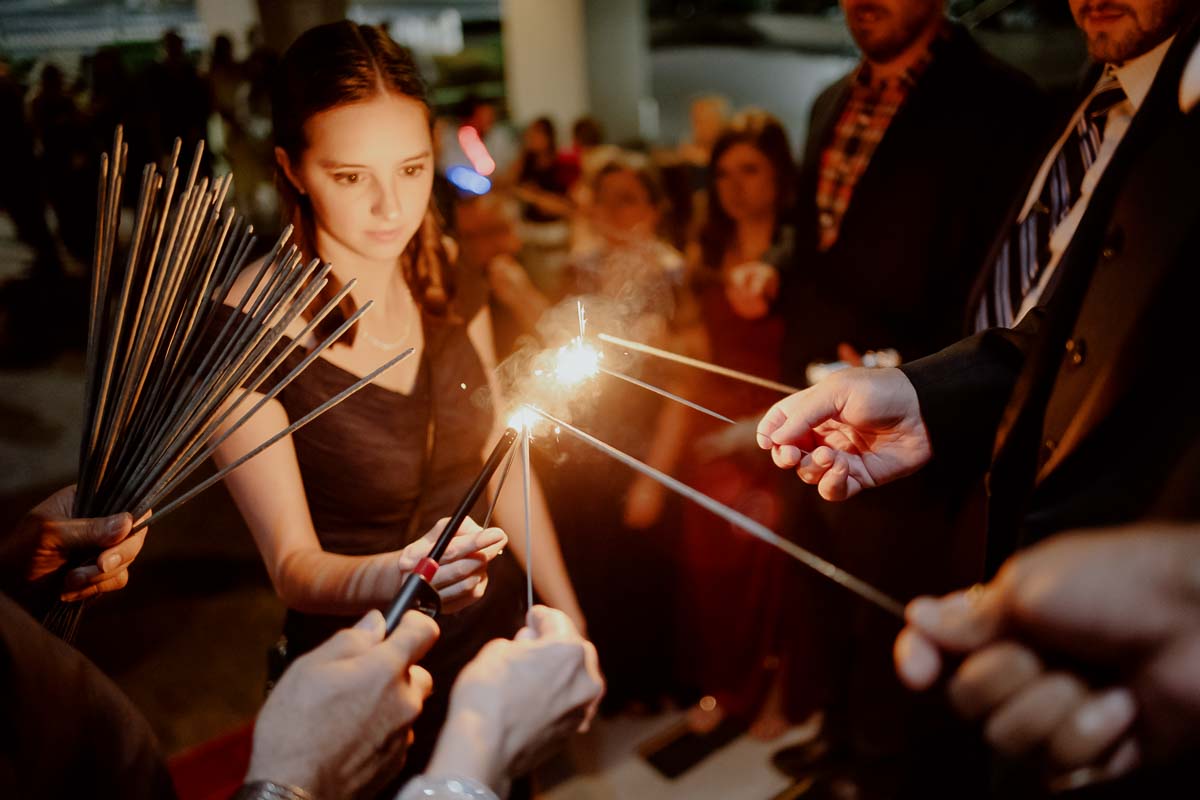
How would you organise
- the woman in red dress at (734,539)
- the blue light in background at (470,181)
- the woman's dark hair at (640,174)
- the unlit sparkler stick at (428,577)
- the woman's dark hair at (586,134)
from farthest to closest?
the woman's dark hair at (586,134) < the woman's dark hair at (640,174) < the blue light in background at (470,181) < the woman in red dress at (734,539) < the unlit sparkler stick at (428,577)

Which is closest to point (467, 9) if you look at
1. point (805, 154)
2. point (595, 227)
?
point (595, 227)

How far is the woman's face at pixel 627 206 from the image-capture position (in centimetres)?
308

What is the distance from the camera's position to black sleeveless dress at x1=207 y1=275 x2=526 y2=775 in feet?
4.25

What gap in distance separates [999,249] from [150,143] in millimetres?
1866

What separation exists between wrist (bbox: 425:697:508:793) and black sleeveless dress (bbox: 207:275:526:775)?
1.53 ft

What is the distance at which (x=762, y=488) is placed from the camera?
2672mm

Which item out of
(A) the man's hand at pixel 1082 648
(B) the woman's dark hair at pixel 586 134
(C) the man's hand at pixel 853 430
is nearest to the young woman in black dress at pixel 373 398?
(C) the man's hand at pixel 853 430

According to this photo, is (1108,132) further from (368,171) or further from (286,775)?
(286,775)

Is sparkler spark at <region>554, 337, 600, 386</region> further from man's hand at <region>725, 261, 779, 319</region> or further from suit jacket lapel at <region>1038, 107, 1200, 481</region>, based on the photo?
man's hand at <region>725, 261, 779, 319</region>

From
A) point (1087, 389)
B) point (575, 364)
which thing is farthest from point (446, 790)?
point (1087, 389)

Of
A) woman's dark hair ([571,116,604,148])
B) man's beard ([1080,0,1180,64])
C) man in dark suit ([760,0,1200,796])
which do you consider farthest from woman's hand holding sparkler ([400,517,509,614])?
woman's dark hair ([571,116,604,148])

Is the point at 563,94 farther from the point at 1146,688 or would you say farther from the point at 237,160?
the point at 1146,688

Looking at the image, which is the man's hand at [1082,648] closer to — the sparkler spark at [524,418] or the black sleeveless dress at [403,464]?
the sparkler spark at [524,418]

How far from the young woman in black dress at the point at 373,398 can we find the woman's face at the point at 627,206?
1.68 metres
